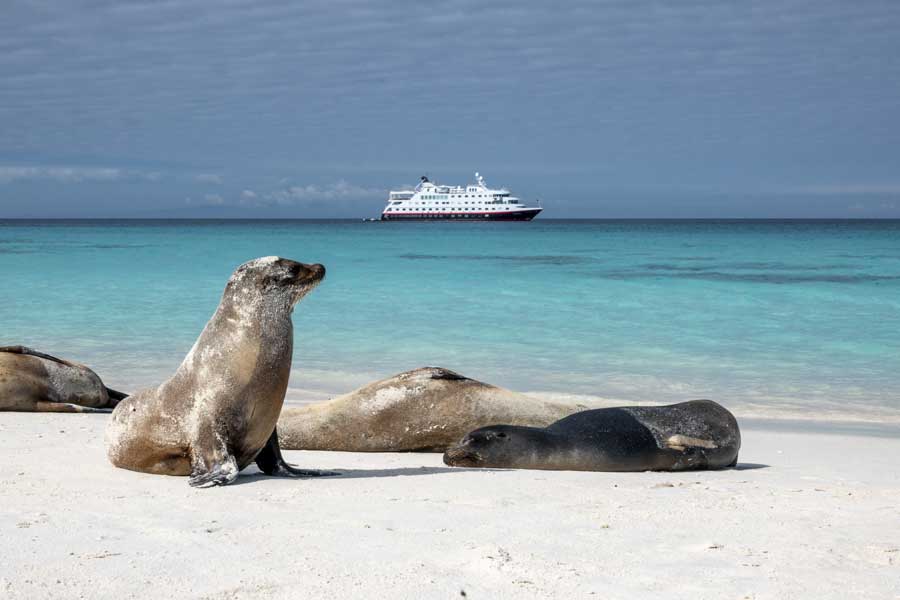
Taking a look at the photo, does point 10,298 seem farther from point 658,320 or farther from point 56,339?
point 658,320

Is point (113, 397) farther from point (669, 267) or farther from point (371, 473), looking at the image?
point (669, 267)

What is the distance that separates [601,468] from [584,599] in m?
2.97

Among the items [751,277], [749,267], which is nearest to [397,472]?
[751,277]

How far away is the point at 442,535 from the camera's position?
4.02 meters

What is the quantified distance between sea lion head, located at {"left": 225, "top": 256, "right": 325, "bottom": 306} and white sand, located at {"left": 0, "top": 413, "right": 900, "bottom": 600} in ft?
3.26

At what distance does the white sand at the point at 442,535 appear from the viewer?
3359 millimetres

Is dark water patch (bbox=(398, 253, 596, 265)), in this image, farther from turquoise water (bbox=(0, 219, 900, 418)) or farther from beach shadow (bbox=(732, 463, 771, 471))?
beach shadow (bbox=(732, 463, 771, 471))

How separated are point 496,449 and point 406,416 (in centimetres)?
89

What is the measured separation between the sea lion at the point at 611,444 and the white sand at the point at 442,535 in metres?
0.24

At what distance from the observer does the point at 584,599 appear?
323cm

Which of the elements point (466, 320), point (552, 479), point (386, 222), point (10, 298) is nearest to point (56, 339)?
point (466, 320)

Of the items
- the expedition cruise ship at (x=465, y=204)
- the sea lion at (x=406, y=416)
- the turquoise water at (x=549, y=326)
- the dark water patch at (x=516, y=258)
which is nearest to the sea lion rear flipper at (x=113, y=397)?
the turquoise water at (x=549, y=326)

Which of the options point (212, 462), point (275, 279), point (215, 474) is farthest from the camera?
point (275, 279)

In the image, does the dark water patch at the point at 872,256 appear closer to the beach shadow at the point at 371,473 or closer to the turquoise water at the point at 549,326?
the turquoise water at the point at 549,326
